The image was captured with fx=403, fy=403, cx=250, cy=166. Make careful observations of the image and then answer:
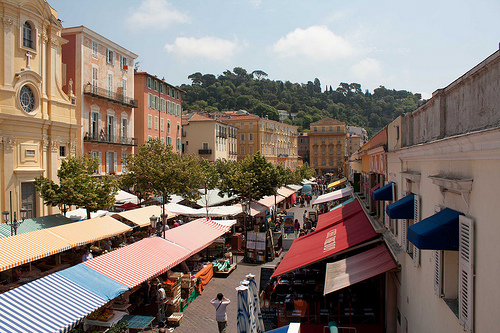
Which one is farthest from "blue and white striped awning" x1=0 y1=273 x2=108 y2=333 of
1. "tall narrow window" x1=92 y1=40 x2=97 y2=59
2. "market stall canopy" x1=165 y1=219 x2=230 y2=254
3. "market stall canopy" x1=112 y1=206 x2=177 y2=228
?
"tall narrow window" x1=92 y1=40 x2=97 y2=59

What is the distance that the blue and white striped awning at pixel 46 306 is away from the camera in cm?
817

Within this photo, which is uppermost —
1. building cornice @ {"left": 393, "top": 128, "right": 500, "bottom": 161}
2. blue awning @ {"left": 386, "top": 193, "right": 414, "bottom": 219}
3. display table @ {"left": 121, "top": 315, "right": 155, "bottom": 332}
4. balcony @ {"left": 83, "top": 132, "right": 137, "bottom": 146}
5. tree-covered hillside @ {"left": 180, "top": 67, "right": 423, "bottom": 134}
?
tree-covered hillside @ {"left": 180, "top": 67, "right": 423, "bottom": 134}

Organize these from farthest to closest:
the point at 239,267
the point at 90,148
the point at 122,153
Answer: the point at 122,153, the point at 90,148, the point at 239,267

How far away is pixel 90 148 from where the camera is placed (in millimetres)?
34969

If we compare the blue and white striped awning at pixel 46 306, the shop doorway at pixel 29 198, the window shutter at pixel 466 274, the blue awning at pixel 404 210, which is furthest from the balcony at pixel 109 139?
the window shutter at pixel 466 274

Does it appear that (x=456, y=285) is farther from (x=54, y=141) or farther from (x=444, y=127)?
(x=54, y=141)

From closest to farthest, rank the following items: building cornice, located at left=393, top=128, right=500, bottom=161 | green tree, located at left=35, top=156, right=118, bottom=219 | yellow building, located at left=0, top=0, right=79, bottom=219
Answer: building cornice, located at left=393, top=128, right=500, bottom=161
green tree, located at left=35, top=156, right=118, bottom=219
yellow building, located at left=0, top=0, right=79, bottom=219

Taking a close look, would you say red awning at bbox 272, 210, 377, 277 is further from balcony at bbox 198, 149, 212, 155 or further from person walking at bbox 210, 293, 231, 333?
balcony at bbox 198, 149, 212, 155

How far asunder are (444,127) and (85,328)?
A: 10121mm

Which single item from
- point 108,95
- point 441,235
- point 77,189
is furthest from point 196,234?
point 108,95

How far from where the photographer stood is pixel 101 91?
36438 mm

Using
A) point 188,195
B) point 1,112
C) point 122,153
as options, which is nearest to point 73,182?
point 1,112

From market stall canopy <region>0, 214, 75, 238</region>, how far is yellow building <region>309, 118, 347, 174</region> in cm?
9036

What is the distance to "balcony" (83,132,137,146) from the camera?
34375mm
